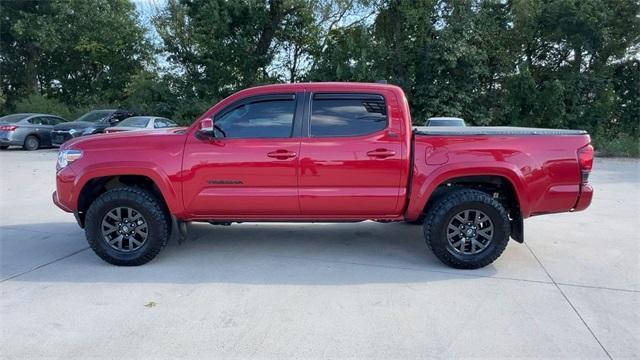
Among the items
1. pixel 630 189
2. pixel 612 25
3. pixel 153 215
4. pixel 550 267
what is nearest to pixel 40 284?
pixel 153 215

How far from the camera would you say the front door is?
4.89 metres

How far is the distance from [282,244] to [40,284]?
2.61 metres

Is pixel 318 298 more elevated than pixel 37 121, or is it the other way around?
pixel 37 121

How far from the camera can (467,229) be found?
16.2 ft

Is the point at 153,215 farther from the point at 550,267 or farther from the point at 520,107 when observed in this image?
the point at 520,107

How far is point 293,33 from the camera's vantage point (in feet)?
78.5

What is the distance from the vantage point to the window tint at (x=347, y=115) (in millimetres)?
4957

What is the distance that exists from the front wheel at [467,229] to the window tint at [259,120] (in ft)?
5.94

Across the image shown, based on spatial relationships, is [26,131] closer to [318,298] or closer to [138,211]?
[138,211]

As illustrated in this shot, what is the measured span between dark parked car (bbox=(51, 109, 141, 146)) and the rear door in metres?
14.8

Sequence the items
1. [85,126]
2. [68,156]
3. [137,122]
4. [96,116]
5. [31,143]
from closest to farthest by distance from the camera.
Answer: [68,156]
[137,122]
[85,126]
[31,143]
[96,116]

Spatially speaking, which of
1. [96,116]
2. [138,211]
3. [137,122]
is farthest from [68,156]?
[96,116]

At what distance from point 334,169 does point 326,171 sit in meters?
0.09

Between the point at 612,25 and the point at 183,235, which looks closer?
the point at 183,235
